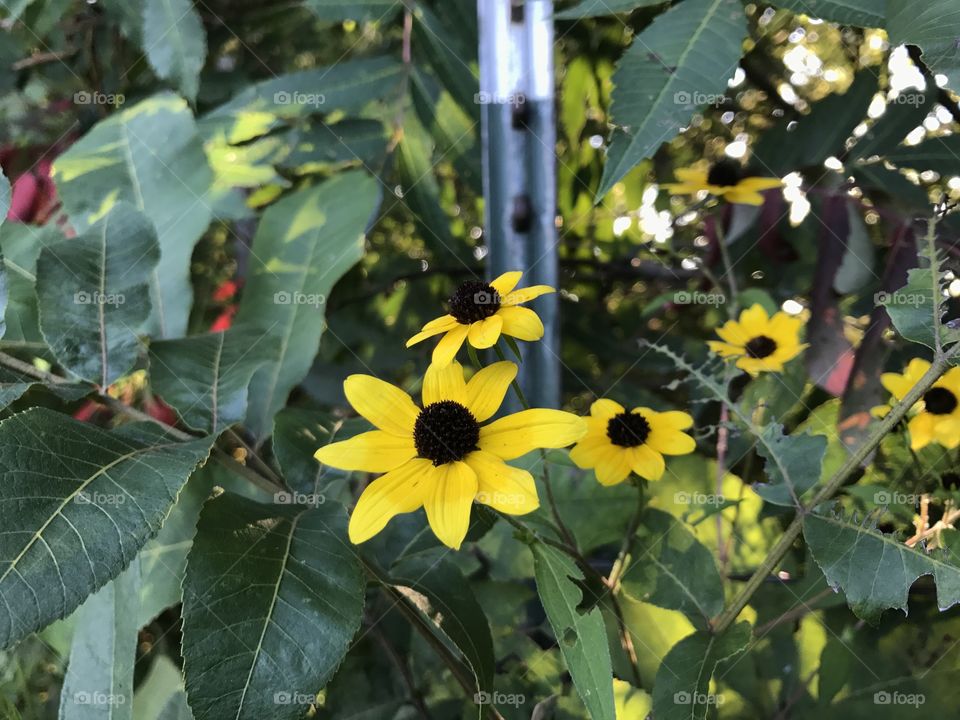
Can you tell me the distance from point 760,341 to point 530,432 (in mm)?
219

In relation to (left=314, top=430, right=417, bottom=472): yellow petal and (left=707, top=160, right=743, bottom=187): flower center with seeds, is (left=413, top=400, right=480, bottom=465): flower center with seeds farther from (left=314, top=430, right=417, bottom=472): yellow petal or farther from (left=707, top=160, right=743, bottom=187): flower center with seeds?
(left=707, top=160, right=743, bottom=187): flower center with seeds

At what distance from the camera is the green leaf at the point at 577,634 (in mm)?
282

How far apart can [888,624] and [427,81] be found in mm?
545

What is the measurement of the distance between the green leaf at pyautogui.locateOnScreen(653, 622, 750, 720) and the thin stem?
0.01m

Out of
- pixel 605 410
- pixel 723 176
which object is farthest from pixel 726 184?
pixel 605 410

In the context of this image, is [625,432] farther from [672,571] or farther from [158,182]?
[158,182]

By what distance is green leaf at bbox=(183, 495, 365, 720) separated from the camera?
29 centimetres

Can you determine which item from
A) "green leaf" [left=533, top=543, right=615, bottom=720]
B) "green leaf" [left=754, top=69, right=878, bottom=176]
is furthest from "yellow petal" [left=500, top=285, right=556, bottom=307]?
"green leaf" [left=754, top=69, right=878, bottom=176]

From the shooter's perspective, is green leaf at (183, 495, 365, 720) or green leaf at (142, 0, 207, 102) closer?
green leaf at (183, 495, 365, 720)

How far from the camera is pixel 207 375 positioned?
424mm

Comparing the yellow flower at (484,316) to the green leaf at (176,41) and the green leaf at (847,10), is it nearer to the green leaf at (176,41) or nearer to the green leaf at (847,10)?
the green leaf at (847,10)

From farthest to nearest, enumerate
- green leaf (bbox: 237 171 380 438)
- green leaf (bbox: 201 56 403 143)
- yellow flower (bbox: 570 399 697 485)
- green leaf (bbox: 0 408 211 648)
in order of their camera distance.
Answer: green leaf (bbox: 201 56 403 143)
green leaf (bbox: 237 171 380 438)
yellow flower (bbox: 570 399 697 485)
green leaf (bbox: 0 408 211 648)

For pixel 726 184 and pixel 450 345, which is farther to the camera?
pixel 726 184

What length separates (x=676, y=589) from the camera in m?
0.39
